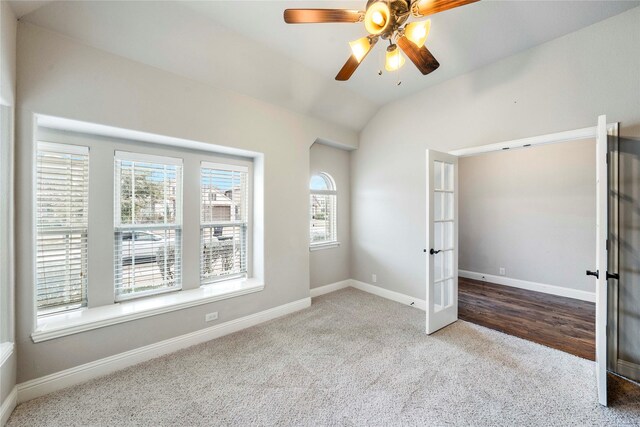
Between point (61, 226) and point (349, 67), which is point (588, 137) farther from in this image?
point (61, 226)

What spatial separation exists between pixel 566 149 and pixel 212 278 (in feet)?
18.6

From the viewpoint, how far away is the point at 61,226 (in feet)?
7.23

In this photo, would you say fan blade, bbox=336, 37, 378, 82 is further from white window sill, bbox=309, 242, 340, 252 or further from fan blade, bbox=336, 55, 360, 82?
white window sill, bbox=309, 242, 340, 252

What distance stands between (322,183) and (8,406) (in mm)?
3860

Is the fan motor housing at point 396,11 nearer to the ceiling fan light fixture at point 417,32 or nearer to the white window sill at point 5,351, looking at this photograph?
the ceiling fan light fixture at point 417,32

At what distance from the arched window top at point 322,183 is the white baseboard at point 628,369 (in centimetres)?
366

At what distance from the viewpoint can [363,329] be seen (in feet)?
9.63

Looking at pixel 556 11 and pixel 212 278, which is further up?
pixel 556 11

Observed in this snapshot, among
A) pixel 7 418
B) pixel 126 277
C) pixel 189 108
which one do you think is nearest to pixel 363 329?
pixel 126 277

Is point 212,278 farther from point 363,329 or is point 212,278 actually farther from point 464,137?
point 464,137

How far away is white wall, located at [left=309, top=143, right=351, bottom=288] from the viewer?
4070 mm

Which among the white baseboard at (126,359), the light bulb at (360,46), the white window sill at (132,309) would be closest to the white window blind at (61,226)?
the white window sill at (132,309)

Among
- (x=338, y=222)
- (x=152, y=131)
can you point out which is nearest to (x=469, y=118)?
(x=338, y=222)

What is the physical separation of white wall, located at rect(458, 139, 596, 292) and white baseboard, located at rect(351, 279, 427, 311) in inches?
86.7
